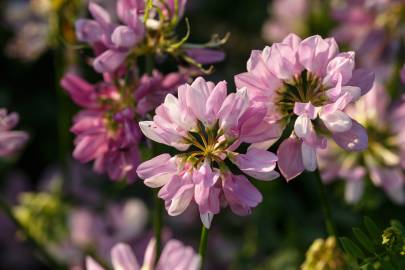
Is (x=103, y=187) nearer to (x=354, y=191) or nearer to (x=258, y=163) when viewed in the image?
(x=354, y=191)

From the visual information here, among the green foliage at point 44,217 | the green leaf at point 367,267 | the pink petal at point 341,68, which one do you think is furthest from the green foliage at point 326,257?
the green foliage at point 44,217

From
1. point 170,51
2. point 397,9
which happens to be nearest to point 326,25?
point 397,9

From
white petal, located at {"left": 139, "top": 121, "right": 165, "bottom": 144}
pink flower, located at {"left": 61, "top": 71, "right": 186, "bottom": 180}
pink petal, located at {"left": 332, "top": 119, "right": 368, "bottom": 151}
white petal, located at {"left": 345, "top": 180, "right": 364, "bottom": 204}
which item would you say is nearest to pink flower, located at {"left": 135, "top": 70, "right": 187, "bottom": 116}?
pink flower, located at {"left": 61, "top": 71, "right": 186, "bottom": 180}

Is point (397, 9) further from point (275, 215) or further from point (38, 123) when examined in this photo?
point (38, 123)

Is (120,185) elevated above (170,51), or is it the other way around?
(170,51)

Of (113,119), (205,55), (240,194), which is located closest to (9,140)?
(113,119)

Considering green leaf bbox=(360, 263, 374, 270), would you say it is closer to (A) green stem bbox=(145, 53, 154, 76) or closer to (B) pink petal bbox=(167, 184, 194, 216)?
(B) pink petal bbox=(167, 184, 194, 216)
